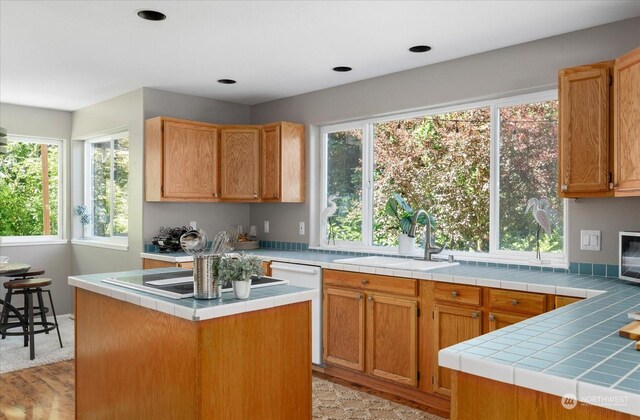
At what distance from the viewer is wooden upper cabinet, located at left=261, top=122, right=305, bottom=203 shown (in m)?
4.73

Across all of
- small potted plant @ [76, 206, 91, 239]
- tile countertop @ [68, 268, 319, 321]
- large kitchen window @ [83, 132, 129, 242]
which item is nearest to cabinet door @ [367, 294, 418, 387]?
tile countertop @ [68, 268, 319, 321]

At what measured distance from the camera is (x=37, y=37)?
132 inches

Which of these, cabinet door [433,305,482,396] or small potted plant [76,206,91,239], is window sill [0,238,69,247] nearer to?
small potted plant [76,206,91,239]

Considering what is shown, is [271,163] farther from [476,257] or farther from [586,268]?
[586,268]

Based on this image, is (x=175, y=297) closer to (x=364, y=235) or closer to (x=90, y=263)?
(x=364, y=235)

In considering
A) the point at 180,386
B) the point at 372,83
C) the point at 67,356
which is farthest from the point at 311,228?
the point at 180,386

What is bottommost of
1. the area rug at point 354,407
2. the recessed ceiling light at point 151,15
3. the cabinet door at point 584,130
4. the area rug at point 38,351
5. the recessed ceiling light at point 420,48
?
the area rug at point 354,407

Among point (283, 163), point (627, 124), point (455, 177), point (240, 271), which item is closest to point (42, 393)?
point (240, 271)

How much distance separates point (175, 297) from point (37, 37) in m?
2.32

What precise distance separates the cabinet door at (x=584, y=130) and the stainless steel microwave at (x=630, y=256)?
291 mm

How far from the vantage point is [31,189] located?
19.1 ft

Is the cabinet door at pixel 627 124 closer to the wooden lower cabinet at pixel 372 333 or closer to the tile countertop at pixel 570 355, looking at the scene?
the tile countertop at pixel 570 355

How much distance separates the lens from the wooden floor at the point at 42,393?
3150mm

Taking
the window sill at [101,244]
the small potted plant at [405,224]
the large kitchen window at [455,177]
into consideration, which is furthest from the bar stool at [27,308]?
the small potted plant at [405,224]
